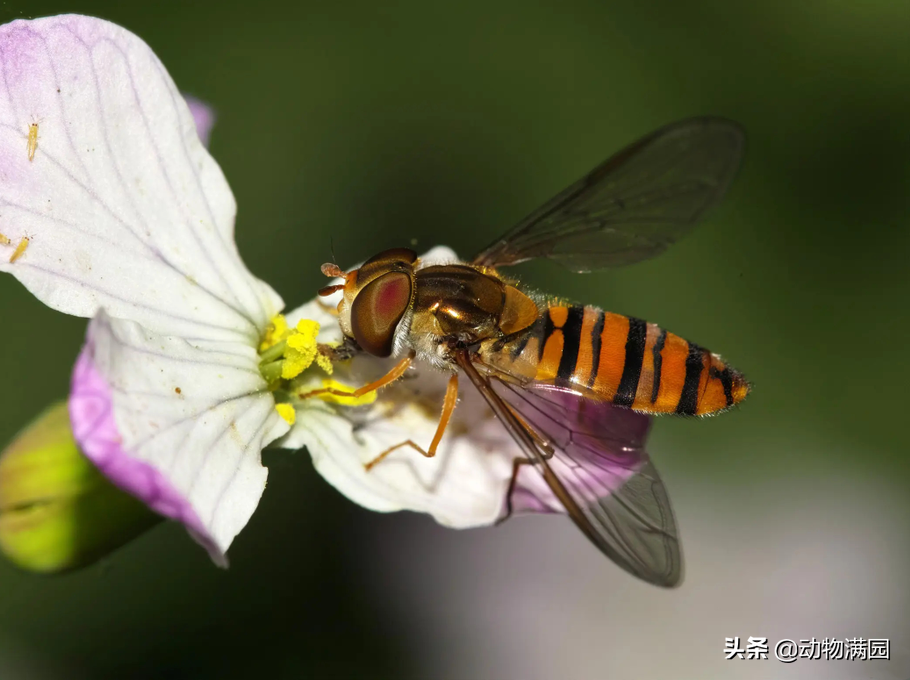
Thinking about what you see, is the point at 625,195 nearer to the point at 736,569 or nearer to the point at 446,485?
the point at 446,485

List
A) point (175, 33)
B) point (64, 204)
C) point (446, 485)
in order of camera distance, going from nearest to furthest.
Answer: point (64, 204), point (446, 485), point (175, 33)

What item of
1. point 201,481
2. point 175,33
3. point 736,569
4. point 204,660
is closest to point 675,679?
point 736,569

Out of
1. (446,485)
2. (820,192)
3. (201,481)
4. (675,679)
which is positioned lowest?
(675,679)

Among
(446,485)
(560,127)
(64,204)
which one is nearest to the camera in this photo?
(64,204)

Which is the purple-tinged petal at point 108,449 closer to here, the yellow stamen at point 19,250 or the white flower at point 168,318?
the white flower at point 168,318

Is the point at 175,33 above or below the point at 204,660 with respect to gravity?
above

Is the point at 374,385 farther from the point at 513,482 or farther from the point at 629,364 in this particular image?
the point at 629,364

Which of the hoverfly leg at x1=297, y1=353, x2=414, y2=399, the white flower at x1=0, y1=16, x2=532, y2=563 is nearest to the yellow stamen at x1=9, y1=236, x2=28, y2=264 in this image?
the white flower at x1=0, y1=16, x2=532, y2=563

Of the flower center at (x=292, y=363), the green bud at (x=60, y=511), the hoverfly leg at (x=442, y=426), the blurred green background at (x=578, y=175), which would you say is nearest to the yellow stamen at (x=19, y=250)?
the green bud at (x=60, y=511)
